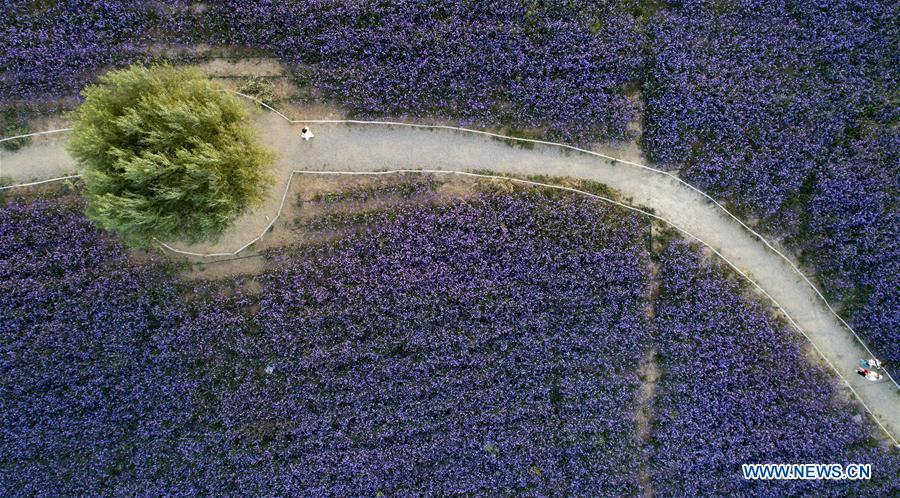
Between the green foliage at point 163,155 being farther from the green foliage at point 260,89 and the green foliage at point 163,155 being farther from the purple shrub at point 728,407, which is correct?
the purple shrub at point 728,407

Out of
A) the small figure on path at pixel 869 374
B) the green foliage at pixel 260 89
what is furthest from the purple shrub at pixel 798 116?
the green foliage at pixel 260 89

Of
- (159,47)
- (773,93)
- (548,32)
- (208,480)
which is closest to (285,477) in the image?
(208,480)

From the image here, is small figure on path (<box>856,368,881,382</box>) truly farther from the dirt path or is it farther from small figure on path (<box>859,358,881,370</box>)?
the dirt path

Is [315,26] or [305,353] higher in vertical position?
[315,26]

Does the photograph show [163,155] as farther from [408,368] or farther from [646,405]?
[646,405]

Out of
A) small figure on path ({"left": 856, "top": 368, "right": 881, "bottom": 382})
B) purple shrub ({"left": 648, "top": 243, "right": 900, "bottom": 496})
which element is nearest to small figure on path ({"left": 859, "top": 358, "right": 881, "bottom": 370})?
small figure on path ({"left": 856, "top": 368, "right": 881, "bottom": 382})

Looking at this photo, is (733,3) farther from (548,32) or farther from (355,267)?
(355,267)
